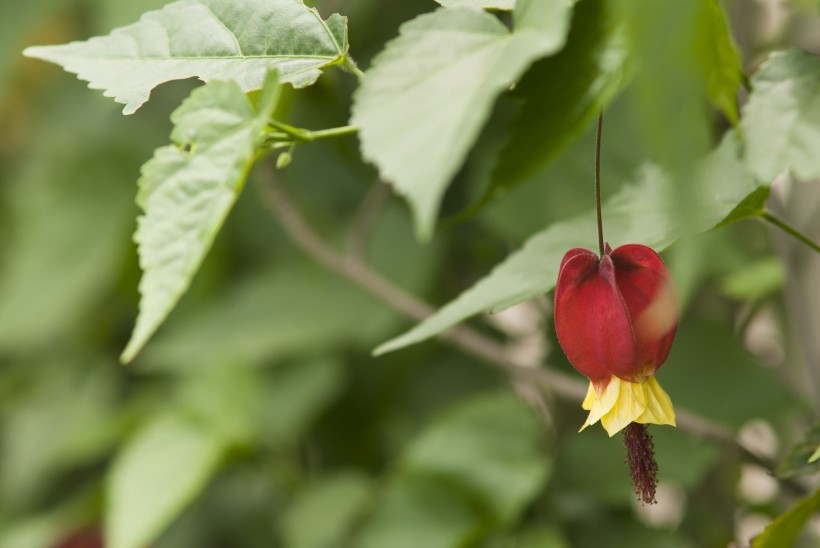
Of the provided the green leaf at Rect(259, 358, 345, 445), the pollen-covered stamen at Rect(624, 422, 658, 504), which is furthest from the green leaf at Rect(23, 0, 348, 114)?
the green leaf at Rect(259, 358, 345, 445)

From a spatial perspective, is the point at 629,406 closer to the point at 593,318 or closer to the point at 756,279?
the point at 593,318

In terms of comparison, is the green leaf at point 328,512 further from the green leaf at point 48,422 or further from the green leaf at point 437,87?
the green leaf at point 437,87

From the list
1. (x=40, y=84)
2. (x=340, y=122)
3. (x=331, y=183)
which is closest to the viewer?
(x=340, y=122)

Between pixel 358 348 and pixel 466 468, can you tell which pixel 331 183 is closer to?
pixel 358 348

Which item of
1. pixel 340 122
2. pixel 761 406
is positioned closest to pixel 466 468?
pixel 761 406

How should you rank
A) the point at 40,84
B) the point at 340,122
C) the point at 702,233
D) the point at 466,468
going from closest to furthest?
the point at 702,233, the point at 466,468, the point at 340,122, the point at 40,84
